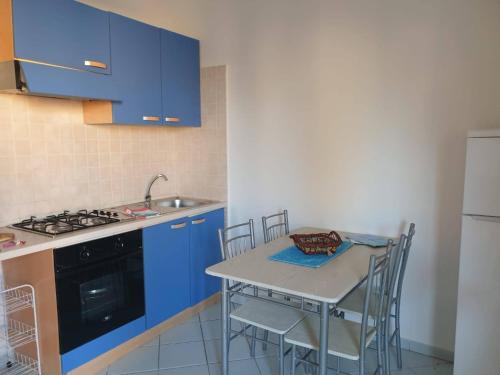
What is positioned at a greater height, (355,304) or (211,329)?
(355,304)

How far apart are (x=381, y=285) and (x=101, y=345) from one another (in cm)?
172

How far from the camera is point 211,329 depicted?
9.84ft

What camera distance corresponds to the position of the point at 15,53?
2.08 m

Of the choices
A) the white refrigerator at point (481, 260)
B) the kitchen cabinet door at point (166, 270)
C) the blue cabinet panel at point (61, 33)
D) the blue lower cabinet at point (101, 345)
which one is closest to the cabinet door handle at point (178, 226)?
the kitchen cabinet door at point (166, 270)

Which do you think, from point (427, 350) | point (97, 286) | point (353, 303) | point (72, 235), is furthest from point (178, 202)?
point (427, 350)

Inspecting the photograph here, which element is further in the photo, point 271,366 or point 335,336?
point 271,366

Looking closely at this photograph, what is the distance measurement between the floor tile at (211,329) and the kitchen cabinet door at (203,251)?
0.21m

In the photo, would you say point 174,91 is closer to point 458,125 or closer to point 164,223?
point 164,223

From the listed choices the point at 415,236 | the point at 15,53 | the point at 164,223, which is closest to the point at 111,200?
the point at 164,223

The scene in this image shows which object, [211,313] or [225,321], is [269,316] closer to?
[225,321]

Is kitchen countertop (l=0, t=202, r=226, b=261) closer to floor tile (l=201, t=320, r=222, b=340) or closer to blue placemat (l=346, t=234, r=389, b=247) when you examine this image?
floor tile (l=201, t=320, r=222, b=340)

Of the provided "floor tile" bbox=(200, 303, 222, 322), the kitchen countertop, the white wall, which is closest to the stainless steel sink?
the white wall

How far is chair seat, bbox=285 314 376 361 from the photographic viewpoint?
183cm

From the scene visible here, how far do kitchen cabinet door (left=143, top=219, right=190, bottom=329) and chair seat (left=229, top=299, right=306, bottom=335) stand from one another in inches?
32.1
